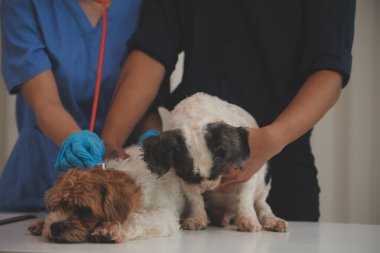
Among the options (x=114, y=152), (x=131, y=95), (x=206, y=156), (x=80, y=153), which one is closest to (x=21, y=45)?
(x=131, y=95)

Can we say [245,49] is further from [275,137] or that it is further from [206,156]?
[206,156]

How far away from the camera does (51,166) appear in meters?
2.06

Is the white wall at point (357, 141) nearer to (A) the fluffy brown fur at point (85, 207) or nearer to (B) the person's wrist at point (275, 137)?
(B) the person's wrist at point (275, 137)

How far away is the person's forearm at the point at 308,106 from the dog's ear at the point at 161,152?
318 mm

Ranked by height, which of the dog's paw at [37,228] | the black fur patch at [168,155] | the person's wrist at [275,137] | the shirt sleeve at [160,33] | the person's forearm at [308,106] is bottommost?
the dog's paw at [37,228]

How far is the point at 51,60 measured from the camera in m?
1.98

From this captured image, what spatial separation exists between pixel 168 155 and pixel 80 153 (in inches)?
9.5

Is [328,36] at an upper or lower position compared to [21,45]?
upper

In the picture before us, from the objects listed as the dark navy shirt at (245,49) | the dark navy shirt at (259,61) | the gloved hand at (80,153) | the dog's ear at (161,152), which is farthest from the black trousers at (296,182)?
the gloved hand at (80,153)

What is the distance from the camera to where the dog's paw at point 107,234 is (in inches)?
46.7

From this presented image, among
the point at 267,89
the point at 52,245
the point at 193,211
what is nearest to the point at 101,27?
the point at 267,89

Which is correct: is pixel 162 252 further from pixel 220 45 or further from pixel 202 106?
pixel 220 45

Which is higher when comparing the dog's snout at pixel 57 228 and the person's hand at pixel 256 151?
the person's hand at pixel 256 151

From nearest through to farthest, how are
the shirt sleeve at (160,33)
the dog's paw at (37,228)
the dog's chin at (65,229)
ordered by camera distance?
the dog's chin at (65,229) → the dog's paw at (37,228) → the shirt sleeve at (160,33)
